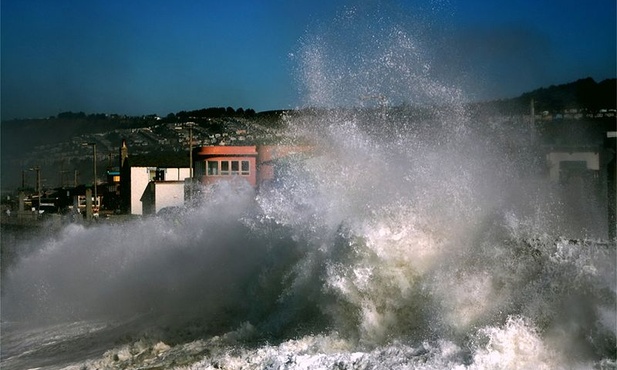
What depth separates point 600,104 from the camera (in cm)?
1905

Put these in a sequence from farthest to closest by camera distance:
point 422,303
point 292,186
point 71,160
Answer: point 71,160, point 292,186, point 422,303

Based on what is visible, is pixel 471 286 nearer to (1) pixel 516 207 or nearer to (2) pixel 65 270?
(1) pixel 516 207

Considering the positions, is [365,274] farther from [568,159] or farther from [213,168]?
[213,168]

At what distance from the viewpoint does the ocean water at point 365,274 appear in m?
8.88

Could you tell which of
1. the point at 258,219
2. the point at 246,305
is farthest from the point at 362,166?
the point at 246,305

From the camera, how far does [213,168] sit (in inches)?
1748

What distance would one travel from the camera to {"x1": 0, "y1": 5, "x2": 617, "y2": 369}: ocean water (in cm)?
888

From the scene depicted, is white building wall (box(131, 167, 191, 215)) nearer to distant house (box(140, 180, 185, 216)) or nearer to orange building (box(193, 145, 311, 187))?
distant house (box(140, 180, 185, 216))

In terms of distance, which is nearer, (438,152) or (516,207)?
(516,207)

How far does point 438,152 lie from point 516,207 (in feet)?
7.24

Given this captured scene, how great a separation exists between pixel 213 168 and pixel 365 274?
34.7 meters

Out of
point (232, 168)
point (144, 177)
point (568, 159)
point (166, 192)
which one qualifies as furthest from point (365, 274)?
point (144, 177)

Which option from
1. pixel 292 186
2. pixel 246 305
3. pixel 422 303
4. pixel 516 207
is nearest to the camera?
pixel 422 303

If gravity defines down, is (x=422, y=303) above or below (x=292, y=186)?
below
